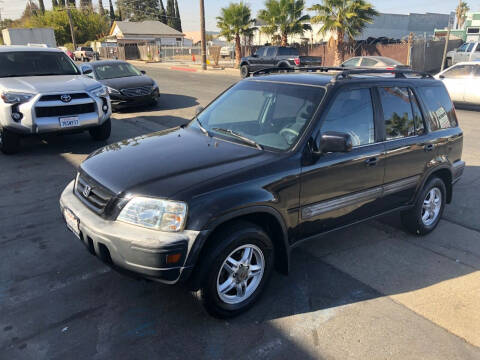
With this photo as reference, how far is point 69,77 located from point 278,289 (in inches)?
255

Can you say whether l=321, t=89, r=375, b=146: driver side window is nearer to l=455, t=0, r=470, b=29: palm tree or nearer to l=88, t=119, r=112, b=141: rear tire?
l=88, t=119, r=112, b=141: rear tire

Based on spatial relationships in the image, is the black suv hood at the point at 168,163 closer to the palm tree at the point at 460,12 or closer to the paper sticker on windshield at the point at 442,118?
the paper sticker on windshield at the point at 442,118

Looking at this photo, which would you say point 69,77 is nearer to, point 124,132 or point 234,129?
point 124,132

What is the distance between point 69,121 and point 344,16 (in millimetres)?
21481

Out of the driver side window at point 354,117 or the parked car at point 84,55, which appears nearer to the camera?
the driver side window at point 354,117

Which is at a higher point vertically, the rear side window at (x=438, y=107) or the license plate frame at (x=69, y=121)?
the rear side window at (x=438, y=107)

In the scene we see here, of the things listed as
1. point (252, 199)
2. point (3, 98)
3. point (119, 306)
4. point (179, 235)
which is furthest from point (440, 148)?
point (3, 98)

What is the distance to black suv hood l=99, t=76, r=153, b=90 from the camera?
11406 millimetres

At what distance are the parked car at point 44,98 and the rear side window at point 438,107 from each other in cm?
563

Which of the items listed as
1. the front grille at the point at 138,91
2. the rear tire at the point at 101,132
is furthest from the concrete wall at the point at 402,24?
the rear tire at the point at 101,132

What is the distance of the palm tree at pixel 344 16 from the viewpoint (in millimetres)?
23766

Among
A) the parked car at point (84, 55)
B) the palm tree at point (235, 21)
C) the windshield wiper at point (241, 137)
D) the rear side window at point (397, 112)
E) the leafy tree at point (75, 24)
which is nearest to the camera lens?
the windshield wiper at point (241, 137)

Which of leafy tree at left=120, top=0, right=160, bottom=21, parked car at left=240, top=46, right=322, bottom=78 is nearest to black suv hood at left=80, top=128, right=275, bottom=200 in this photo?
parked car at left=240, top=46, right=322, bottom=78

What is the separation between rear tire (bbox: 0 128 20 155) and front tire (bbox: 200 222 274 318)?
5895 mm
